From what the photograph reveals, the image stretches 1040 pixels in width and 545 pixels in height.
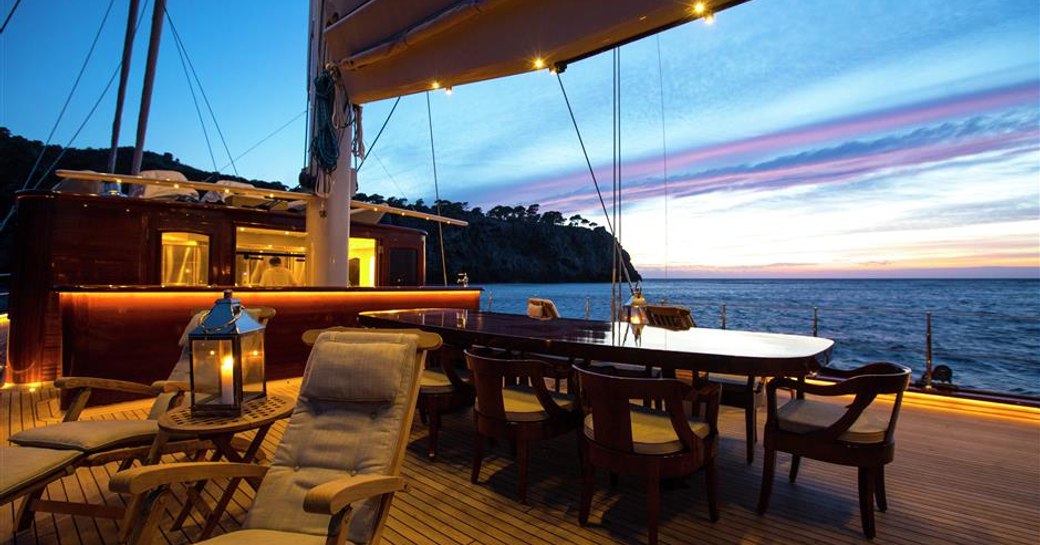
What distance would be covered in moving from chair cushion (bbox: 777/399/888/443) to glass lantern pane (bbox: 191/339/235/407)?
93.2 inches

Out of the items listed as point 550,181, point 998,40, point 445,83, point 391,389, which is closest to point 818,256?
point 998,40

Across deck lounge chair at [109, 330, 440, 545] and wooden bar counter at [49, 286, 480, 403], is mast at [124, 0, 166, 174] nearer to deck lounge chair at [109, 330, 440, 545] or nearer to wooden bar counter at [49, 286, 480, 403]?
wooden bar counter at [49, 286, 480, 403]

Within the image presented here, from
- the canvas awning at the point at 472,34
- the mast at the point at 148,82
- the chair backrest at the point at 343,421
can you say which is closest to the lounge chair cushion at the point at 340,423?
the chair backrest at the point at 343,421

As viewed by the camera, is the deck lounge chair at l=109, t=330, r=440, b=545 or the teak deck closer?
the deck lounge chair at l=109, t=330, r=440, b=545

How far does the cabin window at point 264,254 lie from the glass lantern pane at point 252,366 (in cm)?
490

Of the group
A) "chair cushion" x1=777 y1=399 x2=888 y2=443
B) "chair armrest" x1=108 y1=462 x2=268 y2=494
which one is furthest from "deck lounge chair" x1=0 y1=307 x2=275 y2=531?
"chair cushion" x1=777 y1=399 x2=888 y2=443

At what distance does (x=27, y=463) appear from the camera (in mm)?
1705

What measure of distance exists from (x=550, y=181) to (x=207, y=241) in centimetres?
4818

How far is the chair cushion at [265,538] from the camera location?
4.43 feet

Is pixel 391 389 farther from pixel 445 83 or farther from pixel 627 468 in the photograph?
pixel 445 83

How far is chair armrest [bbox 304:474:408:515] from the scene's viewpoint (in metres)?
1.12

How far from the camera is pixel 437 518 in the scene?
2.18 m

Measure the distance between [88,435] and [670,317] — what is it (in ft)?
9.87

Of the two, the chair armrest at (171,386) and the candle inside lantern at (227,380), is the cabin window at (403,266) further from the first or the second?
the candle inside lantern at (227,380)
